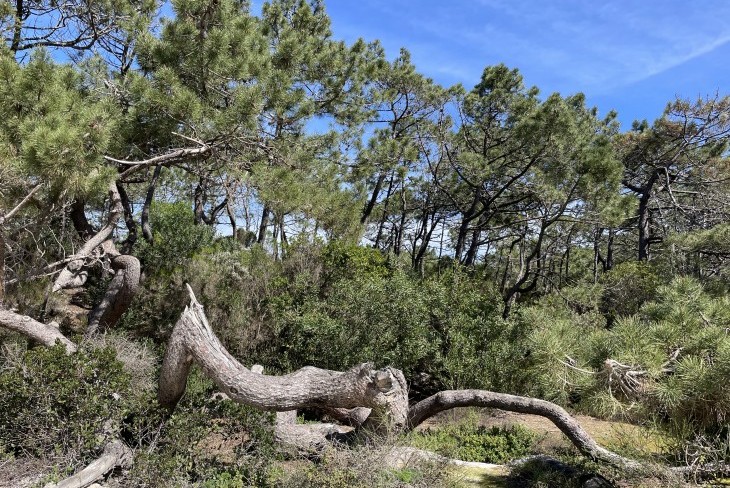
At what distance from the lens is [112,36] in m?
8.76

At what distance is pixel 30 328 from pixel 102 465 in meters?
2.92

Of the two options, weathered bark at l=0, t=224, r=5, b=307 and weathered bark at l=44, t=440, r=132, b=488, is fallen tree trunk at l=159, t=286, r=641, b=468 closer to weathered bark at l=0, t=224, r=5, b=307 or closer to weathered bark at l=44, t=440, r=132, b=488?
weathered bark at l=44, t=440, r=132, b=488

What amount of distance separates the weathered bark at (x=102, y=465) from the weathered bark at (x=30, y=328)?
2022 millimetres

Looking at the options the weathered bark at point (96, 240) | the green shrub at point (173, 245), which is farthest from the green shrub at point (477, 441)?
the green shrub at point (173, 245)

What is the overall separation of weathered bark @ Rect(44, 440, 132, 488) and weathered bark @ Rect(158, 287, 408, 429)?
82 cm

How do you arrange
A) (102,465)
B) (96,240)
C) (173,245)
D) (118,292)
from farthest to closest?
(173,245) < (118,292) < (96,240) < (102,465)

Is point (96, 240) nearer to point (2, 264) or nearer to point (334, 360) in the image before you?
point (2, 264)

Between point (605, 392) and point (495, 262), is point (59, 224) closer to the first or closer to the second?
point (605, 392)

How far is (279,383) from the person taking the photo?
5273mm

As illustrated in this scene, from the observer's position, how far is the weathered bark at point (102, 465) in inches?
163

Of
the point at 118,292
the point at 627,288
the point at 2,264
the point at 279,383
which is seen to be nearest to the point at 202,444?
the point at 279,383

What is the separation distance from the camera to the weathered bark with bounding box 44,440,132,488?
4148 millimetres

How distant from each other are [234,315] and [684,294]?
22.9 feet

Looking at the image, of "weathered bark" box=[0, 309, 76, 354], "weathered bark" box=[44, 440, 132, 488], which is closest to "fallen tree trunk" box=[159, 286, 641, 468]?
"weathered bark" box=[44, 440, 132, 488]
